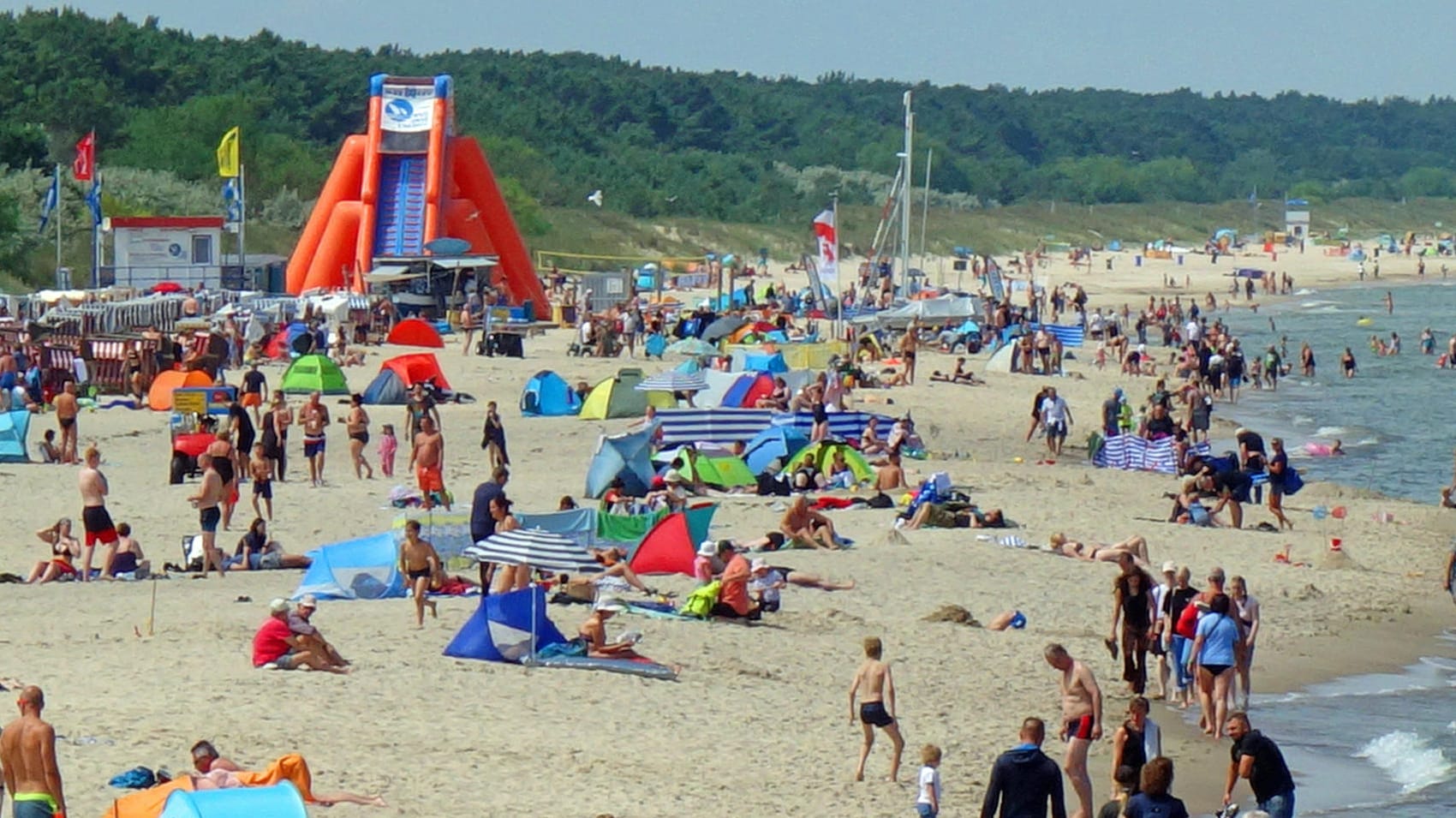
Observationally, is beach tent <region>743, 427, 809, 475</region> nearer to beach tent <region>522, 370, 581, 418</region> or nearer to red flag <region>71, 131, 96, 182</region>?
beach tent <region>522, 370, 581, 418</region>

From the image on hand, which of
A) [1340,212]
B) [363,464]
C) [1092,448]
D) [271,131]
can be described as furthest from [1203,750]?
[1340,212]

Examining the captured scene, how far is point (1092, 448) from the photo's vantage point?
26172 mm

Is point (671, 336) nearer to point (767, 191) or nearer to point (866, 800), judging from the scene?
point (866, 800)

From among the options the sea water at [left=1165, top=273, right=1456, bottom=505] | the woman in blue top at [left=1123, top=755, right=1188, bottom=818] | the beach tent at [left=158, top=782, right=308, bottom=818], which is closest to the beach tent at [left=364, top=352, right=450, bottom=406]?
the sea water at [left=1165, top=273, right=1456, bottom=505]

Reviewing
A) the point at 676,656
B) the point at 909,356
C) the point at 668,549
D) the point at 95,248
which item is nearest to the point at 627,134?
the point at 95,248

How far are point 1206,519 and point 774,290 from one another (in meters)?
34.6

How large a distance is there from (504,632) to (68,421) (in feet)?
33.2

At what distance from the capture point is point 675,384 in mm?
26594

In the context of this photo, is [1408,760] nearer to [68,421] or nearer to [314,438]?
[314,438]

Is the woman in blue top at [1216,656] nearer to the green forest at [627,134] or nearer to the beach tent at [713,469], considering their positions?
the beach tent at [713,469]

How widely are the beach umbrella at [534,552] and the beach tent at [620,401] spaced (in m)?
13.4

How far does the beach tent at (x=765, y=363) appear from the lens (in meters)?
30.9

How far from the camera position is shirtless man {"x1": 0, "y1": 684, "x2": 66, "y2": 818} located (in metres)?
8.60

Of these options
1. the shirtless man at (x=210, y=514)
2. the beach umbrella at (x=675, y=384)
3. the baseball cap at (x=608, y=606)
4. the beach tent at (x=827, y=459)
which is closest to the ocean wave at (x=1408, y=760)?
the baseball cap at (x=608, y=606)
